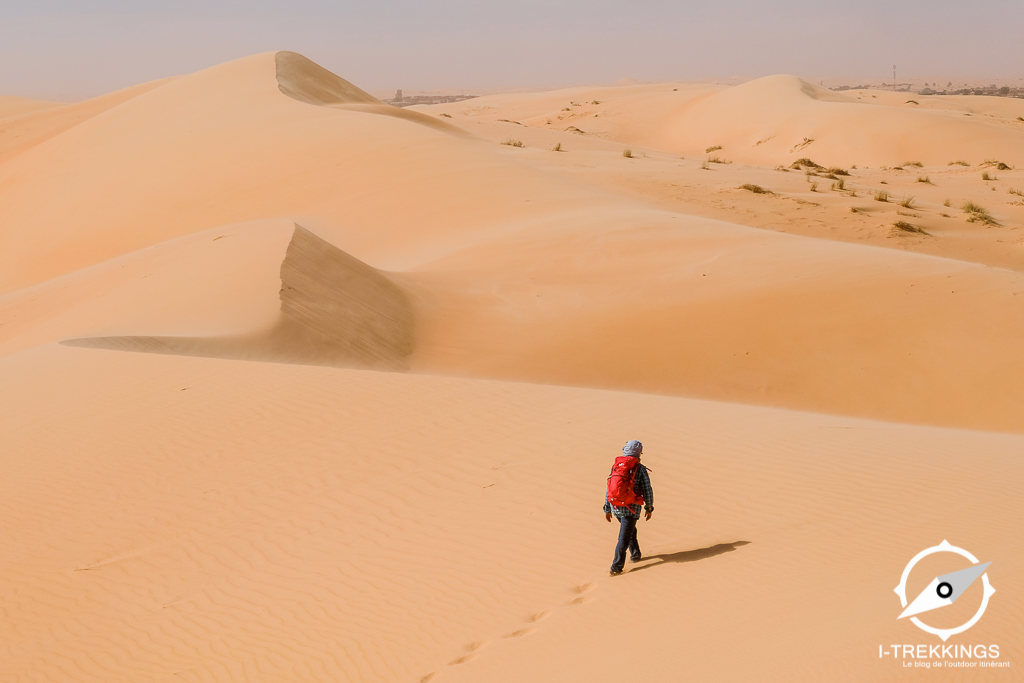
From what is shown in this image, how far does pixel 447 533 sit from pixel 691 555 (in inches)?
68.4

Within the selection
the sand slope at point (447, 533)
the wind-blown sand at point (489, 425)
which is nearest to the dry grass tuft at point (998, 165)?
the wind-blown sand at point (489, 425)

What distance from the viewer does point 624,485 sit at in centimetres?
559

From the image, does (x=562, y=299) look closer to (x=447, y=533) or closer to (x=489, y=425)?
(x=489, y=425)

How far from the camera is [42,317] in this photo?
13141 millimetres

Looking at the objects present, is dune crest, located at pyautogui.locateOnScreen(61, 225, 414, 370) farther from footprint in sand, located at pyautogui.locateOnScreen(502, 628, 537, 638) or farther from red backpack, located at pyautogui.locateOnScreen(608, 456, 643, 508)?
footprint in sand, located at pyautogui.locateOnScreen(502, 628, 537, 638)

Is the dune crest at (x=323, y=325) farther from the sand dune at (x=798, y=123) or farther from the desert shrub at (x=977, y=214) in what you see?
the sand dune at (x=798, y=123)

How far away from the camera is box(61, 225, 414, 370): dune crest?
33.6 ft

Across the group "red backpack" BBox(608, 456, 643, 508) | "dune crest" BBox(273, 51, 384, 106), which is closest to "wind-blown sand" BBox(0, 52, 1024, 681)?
"red backpack" BBox(608, 456, 643, 508)

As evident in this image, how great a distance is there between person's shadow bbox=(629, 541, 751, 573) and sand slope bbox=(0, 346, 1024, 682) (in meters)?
0.02

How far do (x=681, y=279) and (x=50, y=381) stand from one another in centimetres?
904

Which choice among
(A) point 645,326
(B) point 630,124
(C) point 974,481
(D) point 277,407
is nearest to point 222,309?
(D) point 277,407

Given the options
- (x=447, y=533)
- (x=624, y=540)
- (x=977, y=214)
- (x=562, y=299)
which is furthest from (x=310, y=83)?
(x=624, y=540)

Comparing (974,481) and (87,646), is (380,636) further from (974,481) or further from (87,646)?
(974,481)

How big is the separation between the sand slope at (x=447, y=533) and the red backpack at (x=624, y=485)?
461 mm
